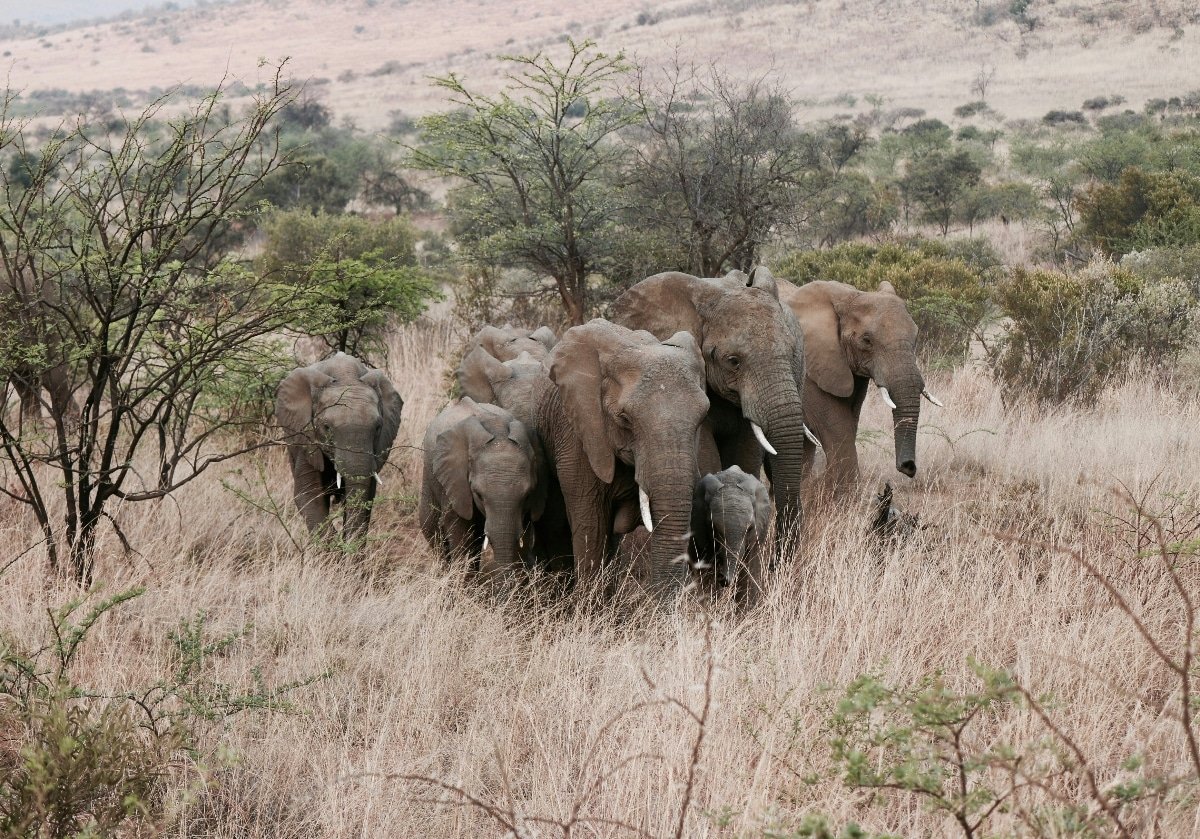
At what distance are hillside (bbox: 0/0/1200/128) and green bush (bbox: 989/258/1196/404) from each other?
1521cm

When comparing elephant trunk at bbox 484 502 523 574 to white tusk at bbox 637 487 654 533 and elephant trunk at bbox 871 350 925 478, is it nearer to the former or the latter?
white tusk at bbox 637 487 654 533

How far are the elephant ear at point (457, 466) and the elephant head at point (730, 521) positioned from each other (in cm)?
139

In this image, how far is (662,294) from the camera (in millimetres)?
7320

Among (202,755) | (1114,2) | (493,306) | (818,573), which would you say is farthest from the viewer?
(1114,2)

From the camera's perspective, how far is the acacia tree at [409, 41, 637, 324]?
474 inches

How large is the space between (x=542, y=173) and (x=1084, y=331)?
5854 mm

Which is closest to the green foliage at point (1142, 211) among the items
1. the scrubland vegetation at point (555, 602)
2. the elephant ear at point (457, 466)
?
the scrubland vegetation at point (555, 602)

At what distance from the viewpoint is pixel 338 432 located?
7.95 m

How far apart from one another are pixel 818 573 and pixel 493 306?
8.42m

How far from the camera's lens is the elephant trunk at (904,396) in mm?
8688

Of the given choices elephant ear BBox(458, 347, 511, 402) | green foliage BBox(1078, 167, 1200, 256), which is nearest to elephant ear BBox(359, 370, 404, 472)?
elephant ear BBox(458, 347, 511, 402)

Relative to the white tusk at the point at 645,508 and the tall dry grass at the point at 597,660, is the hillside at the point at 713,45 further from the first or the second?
the white tusk at the point at 645,508

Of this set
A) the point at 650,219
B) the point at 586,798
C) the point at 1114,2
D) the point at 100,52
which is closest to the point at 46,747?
the point at 586,798

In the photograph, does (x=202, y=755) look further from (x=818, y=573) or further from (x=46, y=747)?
(x=818, y=573)
